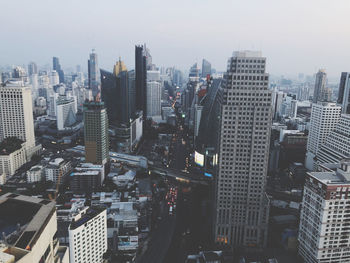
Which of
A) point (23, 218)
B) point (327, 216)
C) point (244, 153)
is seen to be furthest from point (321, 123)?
point (23, 218)

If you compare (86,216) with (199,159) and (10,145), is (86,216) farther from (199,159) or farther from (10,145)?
(10,145)

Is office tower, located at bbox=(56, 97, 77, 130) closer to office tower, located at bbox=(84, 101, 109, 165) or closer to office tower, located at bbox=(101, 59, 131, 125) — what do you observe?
office tower, located at bbox=(101, 59, 131, 125)

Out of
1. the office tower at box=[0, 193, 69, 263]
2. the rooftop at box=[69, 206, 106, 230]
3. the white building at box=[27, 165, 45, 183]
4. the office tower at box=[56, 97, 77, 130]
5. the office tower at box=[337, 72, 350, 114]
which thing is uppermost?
the office tower at box=[337, 72, 350, 114]

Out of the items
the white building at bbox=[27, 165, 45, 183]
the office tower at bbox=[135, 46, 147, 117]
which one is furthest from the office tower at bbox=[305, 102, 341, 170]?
the office tower at bbox=[135, 46, 147, 117]

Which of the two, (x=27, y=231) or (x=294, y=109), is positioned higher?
(x=27, y=231)

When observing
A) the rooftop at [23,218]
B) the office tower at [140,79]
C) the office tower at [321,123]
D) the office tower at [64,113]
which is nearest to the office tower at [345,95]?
the office tower at [321,123]

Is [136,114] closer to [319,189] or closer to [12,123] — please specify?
[12,123]

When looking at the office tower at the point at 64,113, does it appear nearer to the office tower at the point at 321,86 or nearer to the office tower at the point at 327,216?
the office tower at the point at 327,216
